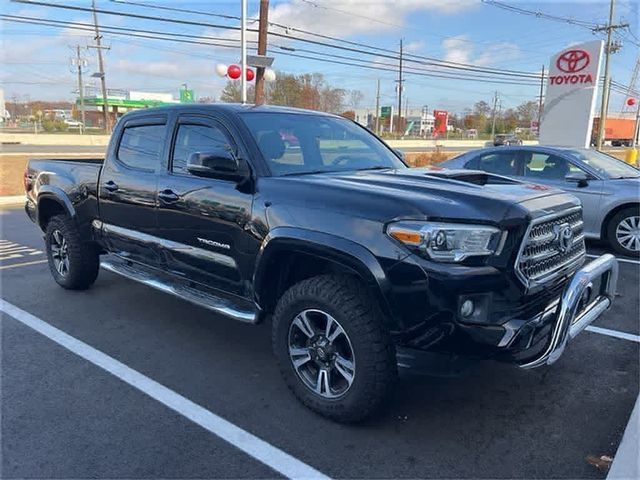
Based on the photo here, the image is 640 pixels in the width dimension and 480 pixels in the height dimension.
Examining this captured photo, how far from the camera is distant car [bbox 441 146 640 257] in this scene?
7301mm

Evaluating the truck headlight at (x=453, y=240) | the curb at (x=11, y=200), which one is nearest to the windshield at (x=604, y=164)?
the truck headlight at (x=453, y=240)

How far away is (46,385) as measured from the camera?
3570 millimetres

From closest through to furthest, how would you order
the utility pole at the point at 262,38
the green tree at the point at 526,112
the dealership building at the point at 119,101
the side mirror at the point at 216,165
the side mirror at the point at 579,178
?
the side mirror at the point at 216,165 → the side mirror at the point at 579,178 → the utility pole at the point at 262,38 → the dealership building at the point at 119,101 → the green tree at the point at 526,112

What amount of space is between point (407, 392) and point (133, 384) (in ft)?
6.19

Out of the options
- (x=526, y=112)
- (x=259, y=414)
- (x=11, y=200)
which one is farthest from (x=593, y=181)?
(x=526, y=112)

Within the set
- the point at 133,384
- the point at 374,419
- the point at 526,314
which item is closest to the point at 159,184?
the point at 133,384

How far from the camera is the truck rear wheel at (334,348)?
9.39 feet

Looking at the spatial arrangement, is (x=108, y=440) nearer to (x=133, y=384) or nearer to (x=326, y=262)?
(x=133, y=384)

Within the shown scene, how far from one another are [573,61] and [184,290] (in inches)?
658

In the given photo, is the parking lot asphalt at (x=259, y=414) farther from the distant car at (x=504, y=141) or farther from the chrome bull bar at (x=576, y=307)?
the distant car at (x=504, y=141)

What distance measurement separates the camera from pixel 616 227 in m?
7.39

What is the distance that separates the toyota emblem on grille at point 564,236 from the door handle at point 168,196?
269cm

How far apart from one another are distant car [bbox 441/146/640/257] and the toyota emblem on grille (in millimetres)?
4701

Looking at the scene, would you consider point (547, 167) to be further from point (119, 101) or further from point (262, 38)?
point (119, 101)
